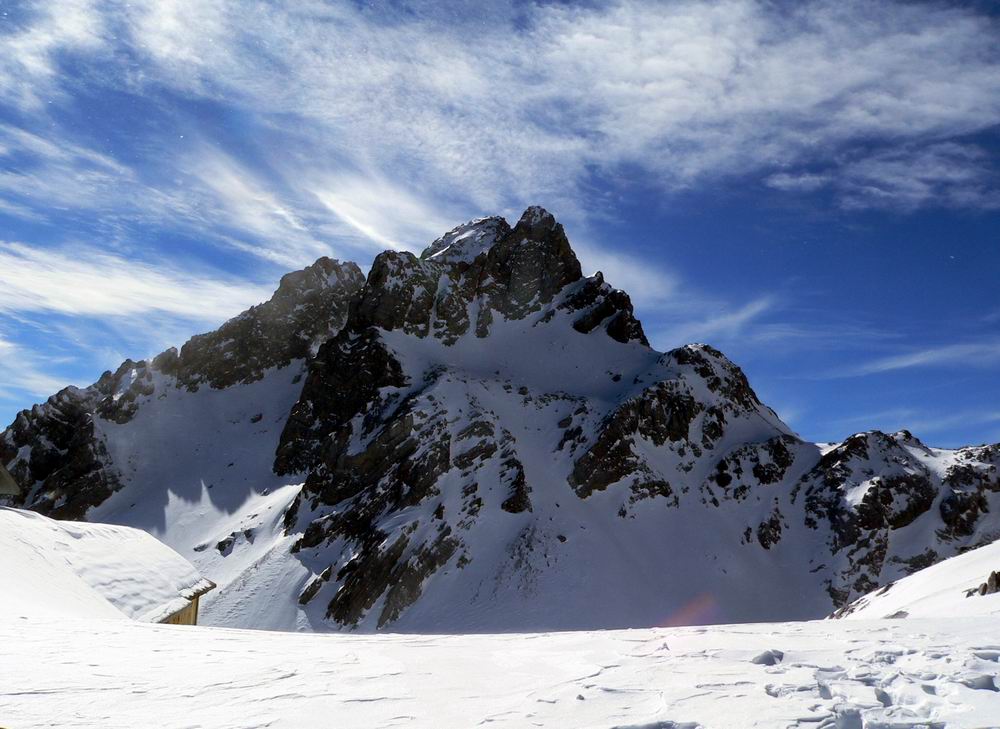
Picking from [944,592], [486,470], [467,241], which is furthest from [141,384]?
[944,592]

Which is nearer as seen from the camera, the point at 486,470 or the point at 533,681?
the point at 533,681

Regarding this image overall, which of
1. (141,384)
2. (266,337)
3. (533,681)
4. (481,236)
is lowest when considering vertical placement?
(533,681)

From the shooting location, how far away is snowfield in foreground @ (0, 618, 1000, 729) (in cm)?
491

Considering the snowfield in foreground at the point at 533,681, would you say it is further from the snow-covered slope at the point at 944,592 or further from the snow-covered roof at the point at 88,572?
the snow-covered roof at the point at 88,572

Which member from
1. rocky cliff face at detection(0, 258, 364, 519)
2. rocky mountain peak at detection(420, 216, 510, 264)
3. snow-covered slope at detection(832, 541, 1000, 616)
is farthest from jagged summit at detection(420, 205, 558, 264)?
snow-covered slope at detection(832, 541, 1000, 616)

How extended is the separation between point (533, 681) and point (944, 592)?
732 inches

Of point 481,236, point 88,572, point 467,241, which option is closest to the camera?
point 88,572

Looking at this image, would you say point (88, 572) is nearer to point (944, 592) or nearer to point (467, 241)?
point (944, 592)

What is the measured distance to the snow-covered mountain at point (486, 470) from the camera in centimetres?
5553

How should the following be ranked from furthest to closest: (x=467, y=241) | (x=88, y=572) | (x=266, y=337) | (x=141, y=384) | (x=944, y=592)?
1. (x=467, y=241)
2. (x=266, y=337)
3. (x=141, y=384)
4. (x=944, y=592)
5. (x=88, y=572)

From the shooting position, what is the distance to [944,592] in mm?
19312

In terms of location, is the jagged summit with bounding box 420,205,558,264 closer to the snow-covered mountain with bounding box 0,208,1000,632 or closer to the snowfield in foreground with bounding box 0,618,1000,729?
the snow-covered mountain with bounding box 0,208,1000,632

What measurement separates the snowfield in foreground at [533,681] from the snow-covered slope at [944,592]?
25.1 ft

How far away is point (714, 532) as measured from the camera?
65.0 meters
